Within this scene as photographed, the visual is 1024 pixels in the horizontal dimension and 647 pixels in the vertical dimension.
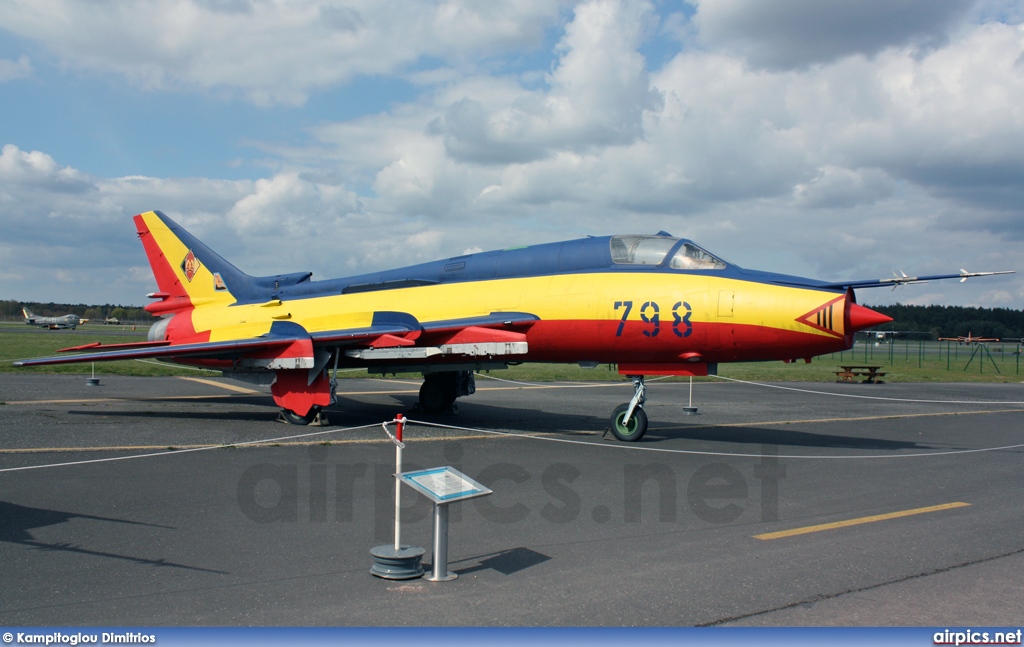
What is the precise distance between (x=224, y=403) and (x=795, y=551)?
1410 centimetres

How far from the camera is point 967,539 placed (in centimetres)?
639

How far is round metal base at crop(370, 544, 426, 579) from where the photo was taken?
4.96 meters

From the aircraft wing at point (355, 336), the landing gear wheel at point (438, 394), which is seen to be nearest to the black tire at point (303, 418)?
the aircraft wing at point (355, 336)

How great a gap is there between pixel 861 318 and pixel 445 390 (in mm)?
8312

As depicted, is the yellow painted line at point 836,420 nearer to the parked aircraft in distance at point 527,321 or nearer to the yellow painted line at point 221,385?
the parked aircraft in distance at point 527,321

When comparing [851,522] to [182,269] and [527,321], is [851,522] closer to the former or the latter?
[527,321]

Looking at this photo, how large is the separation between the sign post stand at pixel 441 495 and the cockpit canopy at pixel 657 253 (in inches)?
288

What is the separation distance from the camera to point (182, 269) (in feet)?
56.3

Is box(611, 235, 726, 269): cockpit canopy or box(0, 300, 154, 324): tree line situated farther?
box(0, 300, 154, 324): tree line

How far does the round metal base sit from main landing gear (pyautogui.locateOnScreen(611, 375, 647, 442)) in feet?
23.4

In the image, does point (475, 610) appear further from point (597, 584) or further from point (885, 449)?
point (885, 449)

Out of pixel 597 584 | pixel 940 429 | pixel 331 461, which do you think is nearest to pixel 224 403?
pixel 331 461

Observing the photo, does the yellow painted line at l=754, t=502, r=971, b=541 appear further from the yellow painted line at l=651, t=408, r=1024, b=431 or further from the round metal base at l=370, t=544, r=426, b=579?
the yellow painted line at l=651, t=408, r=1024, b=431

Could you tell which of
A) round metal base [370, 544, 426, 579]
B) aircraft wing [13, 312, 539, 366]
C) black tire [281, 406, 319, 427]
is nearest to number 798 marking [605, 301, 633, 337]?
aircraft wing [13, 312, 539, 366]
